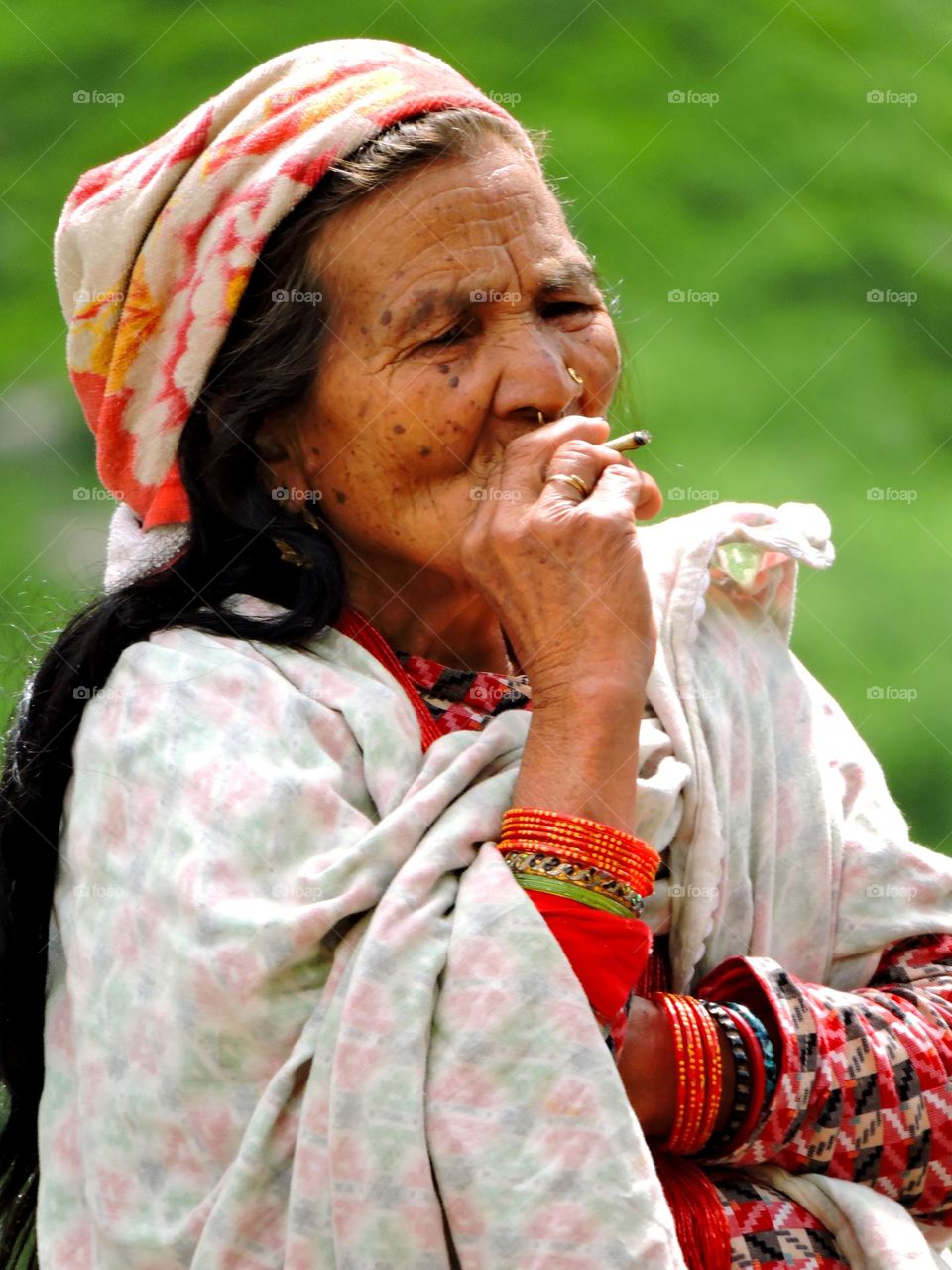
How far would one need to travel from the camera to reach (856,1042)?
2334 millimetres

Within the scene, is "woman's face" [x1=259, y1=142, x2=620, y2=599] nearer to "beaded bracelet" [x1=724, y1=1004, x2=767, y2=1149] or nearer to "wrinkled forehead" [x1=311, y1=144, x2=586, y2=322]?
"wrinkled forehead" [x1=311, y1=144, x2=586, y2=322]

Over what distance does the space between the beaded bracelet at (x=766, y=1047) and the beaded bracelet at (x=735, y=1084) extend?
2 centimetres

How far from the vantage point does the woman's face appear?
250cm

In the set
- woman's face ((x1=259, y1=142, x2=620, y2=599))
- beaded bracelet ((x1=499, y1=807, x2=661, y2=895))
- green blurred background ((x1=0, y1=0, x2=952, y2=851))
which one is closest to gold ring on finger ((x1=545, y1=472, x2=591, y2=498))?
woman's face ((x1=259, y1=142, x2=620, y2=599))

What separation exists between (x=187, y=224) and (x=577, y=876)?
1.11m

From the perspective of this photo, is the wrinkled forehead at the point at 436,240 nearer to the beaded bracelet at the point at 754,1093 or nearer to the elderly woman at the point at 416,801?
the elderly woman at the point at 416,801

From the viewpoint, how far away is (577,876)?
216 cm

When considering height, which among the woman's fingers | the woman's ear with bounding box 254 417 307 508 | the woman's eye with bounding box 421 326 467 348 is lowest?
the woman's ear with bounding box 254 417 307 508

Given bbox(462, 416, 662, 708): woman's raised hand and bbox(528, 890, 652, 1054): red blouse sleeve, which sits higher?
bbox(462, 416, 662, 708): woman's raised hand

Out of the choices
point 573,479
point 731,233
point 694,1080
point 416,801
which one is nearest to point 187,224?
point 573,479

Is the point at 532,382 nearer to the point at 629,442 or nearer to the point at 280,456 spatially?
the point at 629,442

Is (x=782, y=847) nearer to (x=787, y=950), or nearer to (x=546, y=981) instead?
(x=787, y=950)

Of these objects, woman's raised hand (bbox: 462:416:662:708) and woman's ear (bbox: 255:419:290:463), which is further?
woman's ear (bbox: 255:419:290:463)

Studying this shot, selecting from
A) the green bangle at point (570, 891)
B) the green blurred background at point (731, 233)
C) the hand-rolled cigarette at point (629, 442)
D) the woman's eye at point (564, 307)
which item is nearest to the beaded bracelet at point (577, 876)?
the green bangle at point (570, 891)
